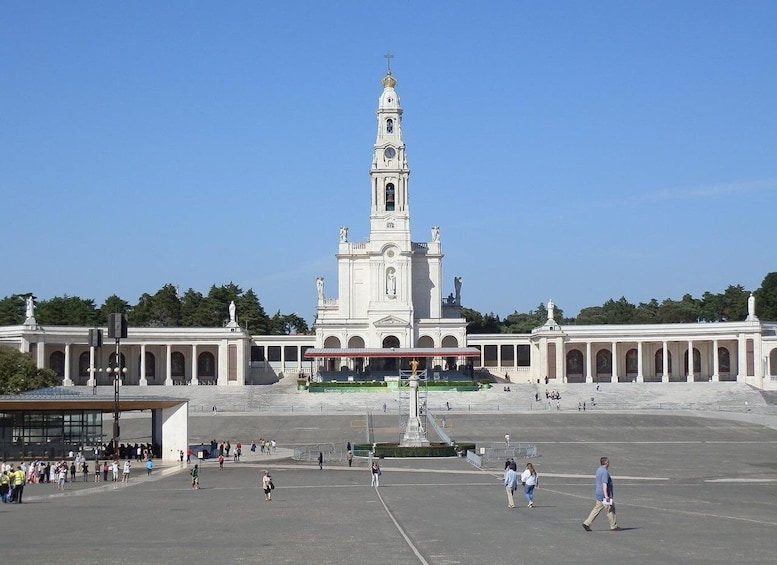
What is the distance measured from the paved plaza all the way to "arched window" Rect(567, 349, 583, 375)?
53.7m

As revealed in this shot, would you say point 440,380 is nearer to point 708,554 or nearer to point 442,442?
point 442,442

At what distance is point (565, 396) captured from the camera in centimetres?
9700

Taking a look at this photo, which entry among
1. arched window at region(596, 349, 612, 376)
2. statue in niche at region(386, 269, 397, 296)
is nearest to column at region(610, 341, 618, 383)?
arched window at region(596, 349, 612, 376)

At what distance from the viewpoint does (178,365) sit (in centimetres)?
12050

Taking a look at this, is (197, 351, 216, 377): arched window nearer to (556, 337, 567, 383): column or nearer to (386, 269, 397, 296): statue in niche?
(386, 269, 397, 296): statue in niche

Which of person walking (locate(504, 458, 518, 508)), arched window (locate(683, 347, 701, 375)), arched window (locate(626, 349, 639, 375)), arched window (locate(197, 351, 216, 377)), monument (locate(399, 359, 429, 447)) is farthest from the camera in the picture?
arched window (locate(197, 351, 216, 377))

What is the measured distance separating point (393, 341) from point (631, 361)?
25.1 m

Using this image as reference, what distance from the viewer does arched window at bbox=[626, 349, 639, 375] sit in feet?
389

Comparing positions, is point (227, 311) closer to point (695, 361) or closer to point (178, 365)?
point (178, 365)

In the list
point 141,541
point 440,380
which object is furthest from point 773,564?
point 440,380

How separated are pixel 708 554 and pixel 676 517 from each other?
754cm

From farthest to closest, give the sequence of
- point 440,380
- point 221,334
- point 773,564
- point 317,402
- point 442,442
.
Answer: point 221,334
point 440,380
point 317,402
point 442,442
point 773,564

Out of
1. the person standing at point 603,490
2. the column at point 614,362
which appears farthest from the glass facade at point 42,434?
the column at point 614,362

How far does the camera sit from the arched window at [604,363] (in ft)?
390
